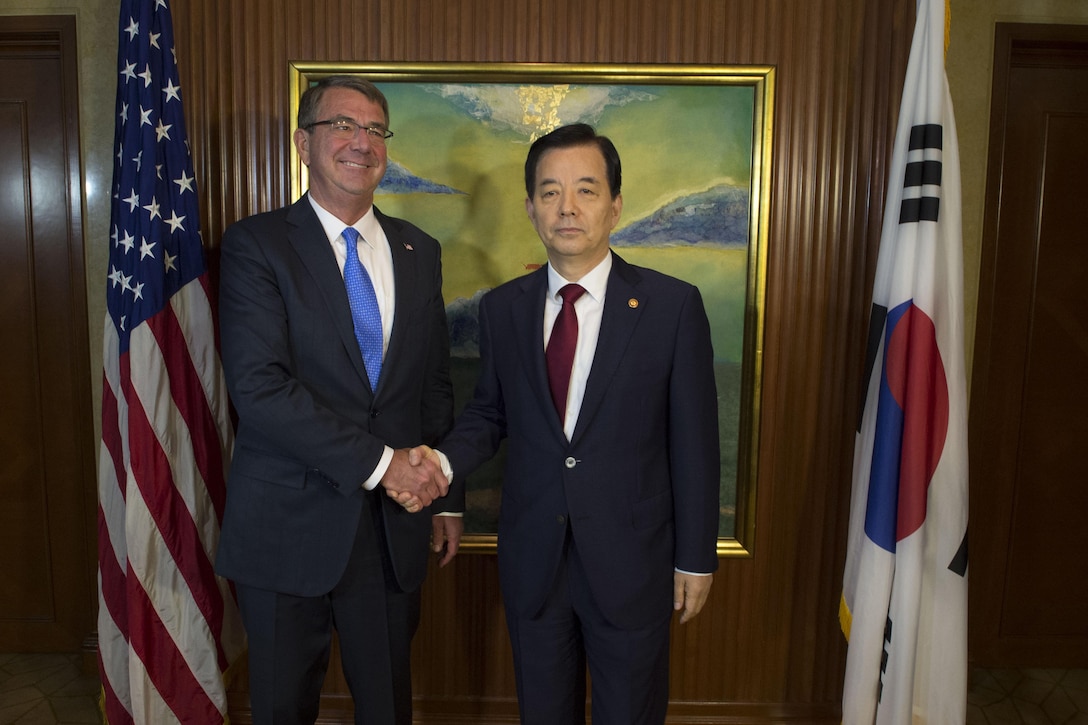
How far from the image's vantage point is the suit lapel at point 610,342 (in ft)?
5.37

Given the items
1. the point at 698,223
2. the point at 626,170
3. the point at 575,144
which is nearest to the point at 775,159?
the point at 698,223

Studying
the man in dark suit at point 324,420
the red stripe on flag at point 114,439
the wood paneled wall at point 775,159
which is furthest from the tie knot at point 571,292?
the red stripe on flag at point 114,439

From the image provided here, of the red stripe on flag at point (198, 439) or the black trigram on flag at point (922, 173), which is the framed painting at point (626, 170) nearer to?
the black trigram on flag at point (922, 173)

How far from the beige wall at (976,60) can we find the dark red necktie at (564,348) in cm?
159

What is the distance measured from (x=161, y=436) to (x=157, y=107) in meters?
0.90

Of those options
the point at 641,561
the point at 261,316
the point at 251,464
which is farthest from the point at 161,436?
the point at 641,561

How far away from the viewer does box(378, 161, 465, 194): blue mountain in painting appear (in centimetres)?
237

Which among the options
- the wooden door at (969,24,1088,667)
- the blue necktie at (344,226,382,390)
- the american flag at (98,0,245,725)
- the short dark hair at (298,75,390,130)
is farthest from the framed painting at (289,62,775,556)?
the wooden door at (969,24,1088,667)

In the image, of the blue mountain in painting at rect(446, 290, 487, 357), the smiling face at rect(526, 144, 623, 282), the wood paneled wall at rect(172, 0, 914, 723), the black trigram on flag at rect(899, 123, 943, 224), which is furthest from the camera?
the blue mountain in painting at rect(446, 290, 487, 357)

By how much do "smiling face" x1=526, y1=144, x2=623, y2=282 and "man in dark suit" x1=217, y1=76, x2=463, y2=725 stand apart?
1.39ft

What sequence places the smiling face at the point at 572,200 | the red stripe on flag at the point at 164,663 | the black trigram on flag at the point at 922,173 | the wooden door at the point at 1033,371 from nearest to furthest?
the smiling face at the point at 572,200
the black trigram on flag at the point at 922,173
the red stripe on flag at the point at 164,663
the wooden door at the point at 1033,371

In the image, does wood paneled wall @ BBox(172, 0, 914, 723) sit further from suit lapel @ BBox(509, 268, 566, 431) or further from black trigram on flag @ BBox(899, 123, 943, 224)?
suit lapel @ BBox(509, 268, 566, 431)

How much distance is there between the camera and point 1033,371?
2777mm

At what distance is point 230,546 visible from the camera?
1768 mm
